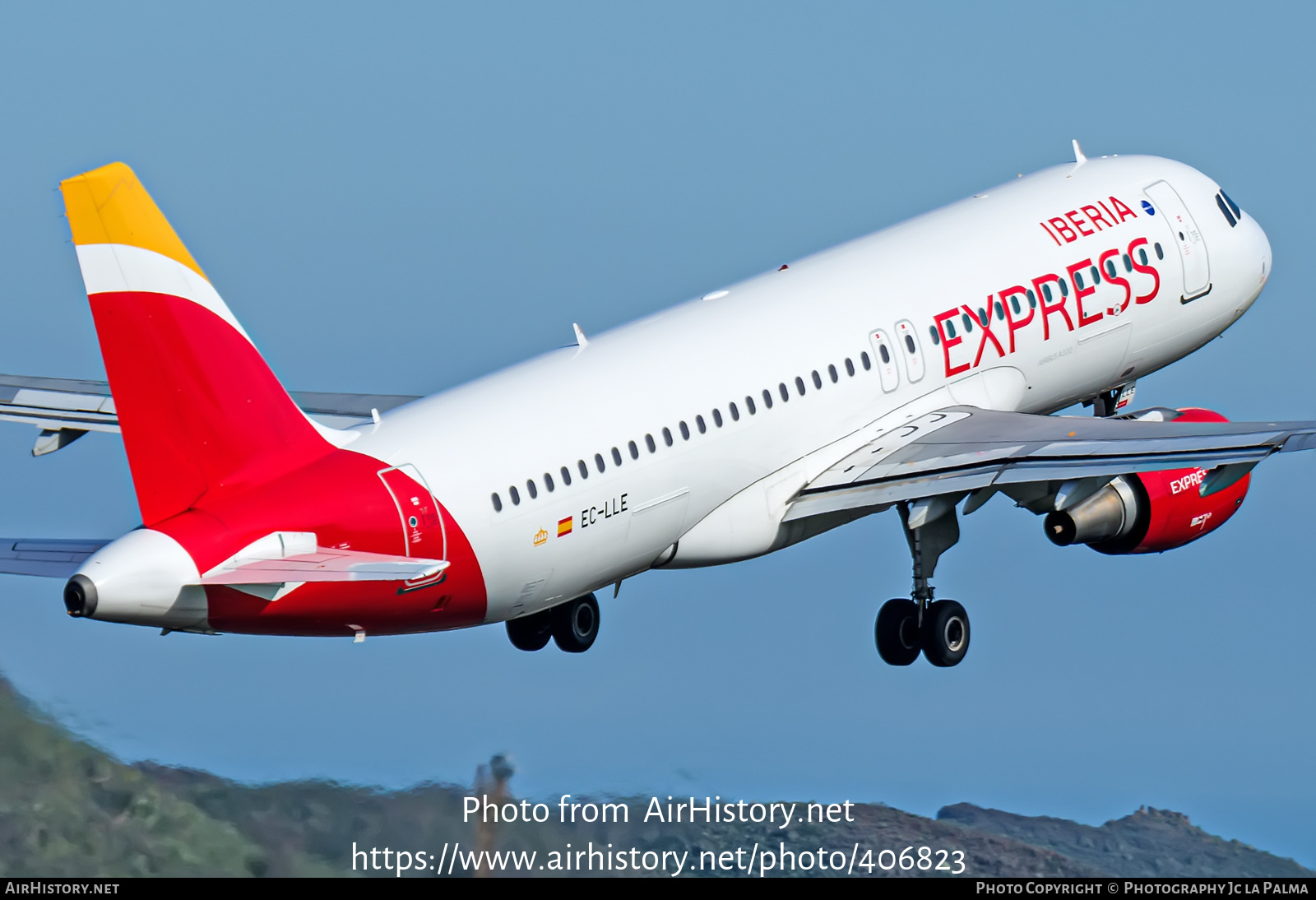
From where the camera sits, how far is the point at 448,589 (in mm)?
36750

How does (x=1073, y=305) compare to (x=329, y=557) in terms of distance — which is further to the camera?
(x=1073, y=305)

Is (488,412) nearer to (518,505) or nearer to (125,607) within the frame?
(518,505)

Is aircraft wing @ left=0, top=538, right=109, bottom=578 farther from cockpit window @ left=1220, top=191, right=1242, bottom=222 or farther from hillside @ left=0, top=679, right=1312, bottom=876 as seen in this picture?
cockpit window @ left=1220, top=191, right=1242, bottom=222

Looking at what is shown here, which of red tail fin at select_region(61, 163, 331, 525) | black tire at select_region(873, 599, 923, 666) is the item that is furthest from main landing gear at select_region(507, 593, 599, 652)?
red tail fin at select_region(61, 163, 331, 525)

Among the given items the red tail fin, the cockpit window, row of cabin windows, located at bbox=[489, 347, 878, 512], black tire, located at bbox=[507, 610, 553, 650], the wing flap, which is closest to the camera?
the red tail fin

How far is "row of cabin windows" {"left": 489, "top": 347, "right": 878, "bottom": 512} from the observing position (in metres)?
37.2

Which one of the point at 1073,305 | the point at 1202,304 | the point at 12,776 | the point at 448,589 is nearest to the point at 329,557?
the point at 448,589

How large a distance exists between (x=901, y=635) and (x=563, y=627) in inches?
228

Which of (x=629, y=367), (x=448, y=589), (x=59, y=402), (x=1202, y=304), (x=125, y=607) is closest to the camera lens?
(x=125, y=607)

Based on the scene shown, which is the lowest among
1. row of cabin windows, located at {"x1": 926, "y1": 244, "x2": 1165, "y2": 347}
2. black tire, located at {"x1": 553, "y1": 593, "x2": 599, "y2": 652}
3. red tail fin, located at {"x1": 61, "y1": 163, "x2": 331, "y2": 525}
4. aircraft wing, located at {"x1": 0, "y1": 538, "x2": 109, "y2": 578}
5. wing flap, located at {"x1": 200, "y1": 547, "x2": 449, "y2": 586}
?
wing flap, located at {"x1": 200, "y1": 547, "x2": 449, "y2": 586}

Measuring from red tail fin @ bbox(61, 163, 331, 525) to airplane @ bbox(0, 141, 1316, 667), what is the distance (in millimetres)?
39

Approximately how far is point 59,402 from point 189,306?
10.6 metres

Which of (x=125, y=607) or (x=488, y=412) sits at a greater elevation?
(x=488, y=412)

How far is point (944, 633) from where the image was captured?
42312 mm
